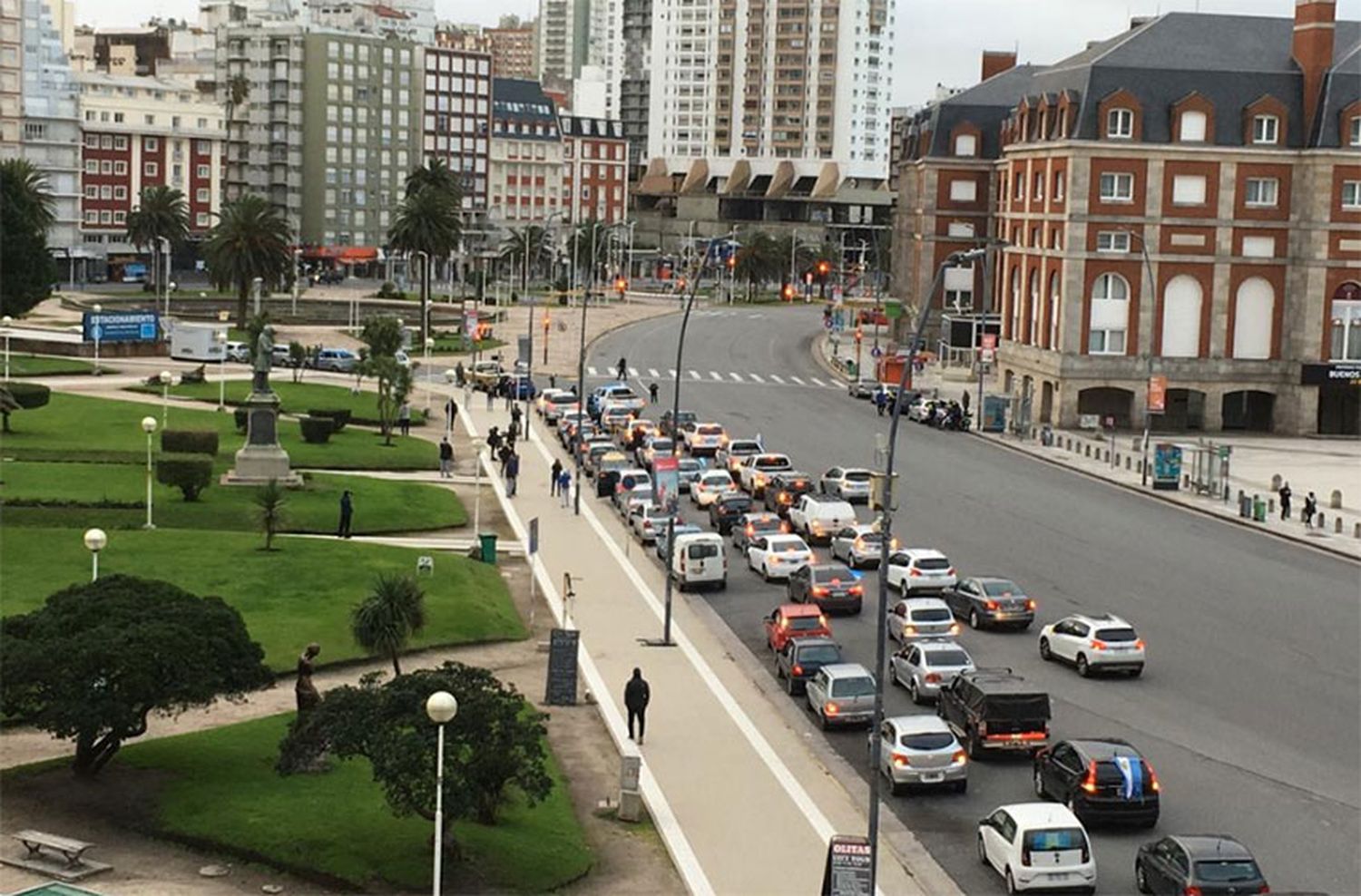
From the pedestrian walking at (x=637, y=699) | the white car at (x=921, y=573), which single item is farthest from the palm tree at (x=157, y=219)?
the pedestrian walking at (x=637, y=699)

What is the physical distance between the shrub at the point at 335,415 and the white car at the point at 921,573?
32383mm

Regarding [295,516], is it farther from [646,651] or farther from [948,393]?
[948,393]

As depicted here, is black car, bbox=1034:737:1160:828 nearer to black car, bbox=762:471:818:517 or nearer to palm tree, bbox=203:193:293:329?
black car, bbox=762:471:818:517

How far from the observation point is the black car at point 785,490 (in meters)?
64.6

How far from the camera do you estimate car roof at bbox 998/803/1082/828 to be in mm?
27859

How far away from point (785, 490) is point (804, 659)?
25038 mm

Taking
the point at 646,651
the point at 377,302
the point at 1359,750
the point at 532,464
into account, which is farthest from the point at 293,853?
the point at 377,302

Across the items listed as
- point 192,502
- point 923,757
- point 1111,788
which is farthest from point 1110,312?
point 1111,788

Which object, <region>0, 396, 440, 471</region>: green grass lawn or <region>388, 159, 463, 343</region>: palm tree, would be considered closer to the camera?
<region>0, 396, 440, 471</region>: green grass lawn

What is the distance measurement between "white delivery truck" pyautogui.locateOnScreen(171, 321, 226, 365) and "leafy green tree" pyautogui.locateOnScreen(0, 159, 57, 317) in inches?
344

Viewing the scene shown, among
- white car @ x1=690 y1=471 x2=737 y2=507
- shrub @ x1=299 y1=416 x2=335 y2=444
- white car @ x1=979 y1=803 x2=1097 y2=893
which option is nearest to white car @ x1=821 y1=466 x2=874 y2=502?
white car @ x1=690 y1=471 x2=737 y2=507

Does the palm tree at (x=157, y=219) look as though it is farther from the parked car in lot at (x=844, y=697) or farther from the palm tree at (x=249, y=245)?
the parked car in lot at (x=844, y=697)

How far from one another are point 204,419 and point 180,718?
4586 cm

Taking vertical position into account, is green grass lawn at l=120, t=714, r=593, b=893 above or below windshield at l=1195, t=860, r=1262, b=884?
below
